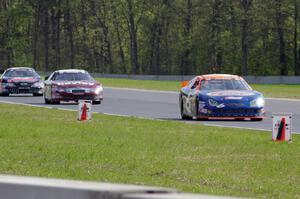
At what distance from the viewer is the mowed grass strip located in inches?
469

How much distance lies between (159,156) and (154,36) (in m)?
109

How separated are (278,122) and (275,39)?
8354 centimetres

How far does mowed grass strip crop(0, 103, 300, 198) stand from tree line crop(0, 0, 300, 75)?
2807 inches

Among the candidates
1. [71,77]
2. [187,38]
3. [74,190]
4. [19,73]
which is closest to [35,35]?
[187,38]

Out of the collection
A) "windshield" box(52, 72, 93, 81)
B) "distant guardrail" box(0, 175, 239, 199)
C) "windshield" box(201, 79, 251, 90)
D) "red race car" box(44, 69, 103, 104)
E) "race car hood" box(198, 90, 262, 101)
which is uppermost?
"distant guardrail" box(0, 175, 239, 199)

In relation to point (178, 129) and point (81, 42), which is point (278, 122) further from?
point (81, 42)

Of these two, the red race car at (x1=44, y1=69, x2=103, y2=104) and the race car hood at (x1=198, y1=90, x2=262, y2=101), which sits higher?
the race car hood at (x1=198, y1=90, x2=262, y2=101)

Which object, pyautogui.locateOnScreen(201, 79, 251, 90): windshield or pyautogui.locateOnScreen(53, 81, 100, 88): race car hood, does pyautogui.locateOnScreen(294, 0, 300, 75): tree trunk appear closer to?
pyautogui.locateOnScreen(53, 81, 100, 88): race car hood

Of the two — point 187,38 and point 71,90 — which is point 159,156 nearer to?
point 71,90

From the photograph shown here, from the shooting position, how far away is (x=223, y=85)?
27.2m

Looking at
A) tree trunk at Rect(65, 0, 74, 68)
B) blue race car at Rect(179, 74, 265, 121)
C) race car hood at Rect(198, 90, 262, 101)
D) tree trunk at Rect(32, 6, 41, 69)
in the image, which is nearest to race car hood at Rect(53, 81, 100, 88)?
blue race car at Rect(179, 74, 265, 121)

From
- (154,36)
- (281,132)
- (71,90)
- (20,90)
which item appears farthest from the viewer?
(154,36)

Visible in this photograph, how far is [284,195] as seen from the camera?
10617 mm

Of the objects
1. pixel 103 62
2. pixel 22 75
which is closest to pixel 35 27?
pixel 103 62
